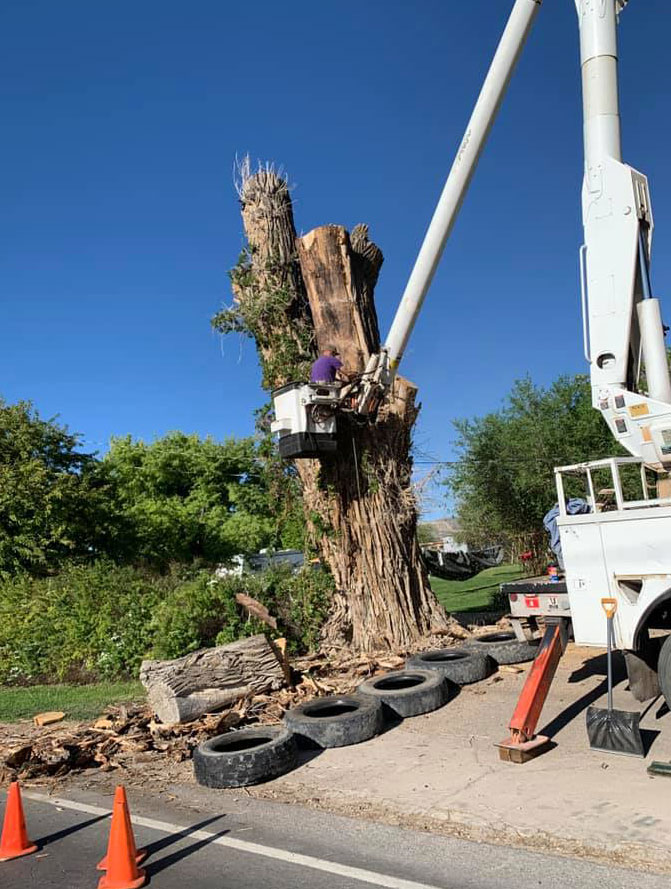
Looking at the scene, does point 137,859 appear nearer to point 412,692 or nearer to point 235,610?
point 412,692

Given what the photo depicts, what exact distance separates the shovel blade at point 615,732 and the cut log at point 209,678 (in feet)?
15.0

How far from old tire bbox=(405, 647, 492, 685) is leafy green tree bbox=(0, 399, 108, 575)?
1015cm

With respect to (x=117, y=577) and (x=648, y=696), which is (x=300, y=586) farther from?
(x=648, y=696)

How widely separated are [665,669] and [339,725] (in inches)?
127

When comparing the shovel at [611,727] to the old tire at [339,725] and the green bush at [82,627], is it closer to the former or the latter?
the old tire at [339,725]

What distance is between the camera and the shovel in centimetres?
621

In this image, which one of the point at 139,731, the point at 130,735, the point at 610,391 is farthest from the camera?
the point at 139,731

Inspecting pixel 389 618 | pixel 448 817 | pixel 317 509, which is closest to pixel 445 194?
pixel 317 509

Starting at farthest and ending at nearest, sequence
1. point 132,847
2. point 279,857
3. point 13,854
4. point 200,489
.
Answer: point 200,489, point 13,854, point 279,857, point 132,847

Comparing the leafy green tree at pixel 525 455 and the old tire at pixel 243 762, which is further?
the leafy green tree at pixel 525 455

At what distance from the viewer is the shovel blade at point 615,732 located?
20.3ft

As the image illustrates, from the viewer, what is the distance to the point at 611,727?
20.7 feet

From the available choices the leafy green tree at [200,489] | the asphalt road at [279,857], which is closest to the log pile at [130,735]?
the asphalt road at [279,857]

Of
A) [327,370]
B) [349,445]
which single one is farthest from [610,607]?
[349,445]
